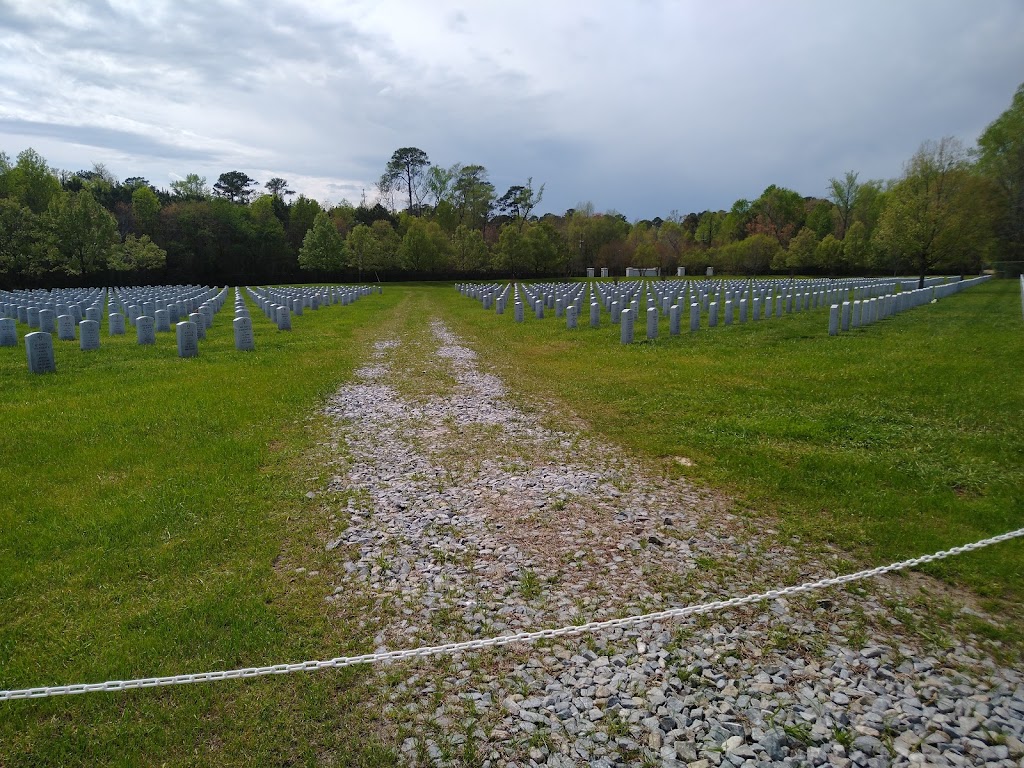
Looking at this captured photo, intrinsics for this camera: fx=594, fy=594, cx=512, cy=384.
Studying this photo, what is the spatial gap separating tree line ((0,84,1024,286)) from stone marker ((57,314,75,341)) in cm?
3347

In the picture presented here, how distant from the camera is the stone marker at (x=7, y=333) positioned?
54.5ft

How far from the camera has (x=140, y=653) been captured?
11.4ft

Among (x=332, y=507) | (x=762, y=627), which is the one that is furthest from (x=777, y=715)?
Answer: (x=332, y=507)

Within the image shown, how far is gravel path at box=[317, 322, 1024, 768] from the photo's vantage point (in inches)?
112

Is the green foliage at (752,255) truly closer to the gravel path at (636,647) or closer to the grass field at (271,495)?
the grass field at (271,495)

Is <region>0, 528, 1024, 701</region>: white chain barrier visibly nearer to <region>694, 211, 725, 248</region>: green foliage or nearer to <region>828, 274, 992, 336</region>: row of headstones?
<region>828, 274, 992, 336</region>: row of headstones

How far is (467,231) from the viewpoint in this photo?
72.4m

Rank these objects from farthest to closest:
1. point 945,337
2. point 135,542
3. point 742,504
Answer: point 945,337
point 742,504
point 135,542

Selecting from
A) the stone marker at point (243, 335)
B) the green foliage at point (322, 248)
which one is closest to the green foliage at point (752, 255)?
the green foliage at point (322, 248)

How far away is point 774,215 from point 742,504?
98.4 meters

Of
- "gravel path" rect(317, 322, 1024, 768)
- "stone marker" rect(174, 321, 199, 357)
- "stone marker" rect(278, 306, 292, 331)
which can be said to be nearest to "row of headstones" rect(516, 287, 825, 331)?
"stone marker" rect(278, 306, 292, 331)

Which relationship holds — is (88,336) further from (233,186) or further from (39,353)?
(233,186)

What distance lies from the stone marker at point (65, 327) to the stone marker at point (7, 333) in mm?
1071

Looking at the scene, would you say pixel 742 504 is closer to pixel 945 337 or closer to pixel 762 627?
pixel 762 627
